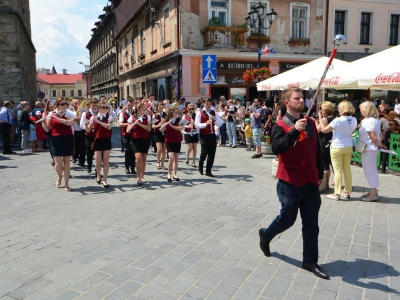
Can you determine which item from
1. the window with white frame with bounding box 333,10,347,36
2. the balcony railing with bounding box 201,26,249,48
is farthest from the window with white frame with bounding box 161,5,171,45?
the window with white frame with bounding box 333,10,347,36

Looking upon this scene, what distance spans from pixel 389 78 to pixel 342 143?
2.40 m

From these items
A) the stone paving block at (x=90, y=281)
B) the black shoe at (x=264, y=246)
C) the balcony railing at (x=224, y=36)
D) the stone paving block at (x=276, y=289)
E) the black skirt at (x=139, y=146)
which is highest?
the balcony railing at (x=224, y=36)

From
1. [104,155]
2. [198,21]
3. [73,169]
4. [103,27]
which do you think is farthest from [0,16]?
[103,27]

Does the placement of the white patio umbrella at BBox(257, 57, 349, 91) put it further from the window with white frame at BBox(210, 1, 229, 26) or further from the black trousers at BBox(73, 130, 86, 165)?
the window with white frame at BBox(210, 1, 229, 26)

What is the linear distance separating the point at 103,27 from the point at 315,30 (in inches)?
1352

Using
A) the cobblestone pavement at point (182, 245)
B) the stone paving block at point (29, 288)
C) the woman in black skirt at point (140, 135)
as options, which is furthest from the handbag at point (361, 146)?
the stone paving block at point (29, 288)

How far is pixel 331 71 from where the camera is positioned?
1019 cm

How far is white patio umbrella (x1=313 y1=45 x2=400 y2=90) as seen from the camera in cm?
798

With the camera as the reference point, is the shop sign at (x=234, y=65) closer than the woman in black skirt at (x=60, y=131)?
No

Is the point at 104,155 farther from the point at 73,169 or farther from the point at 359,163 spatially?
the point at 359,163

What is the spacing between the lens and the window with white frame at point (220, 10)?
20.3 m

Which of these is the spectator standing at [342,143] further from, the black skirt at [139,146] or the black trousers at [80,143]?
the black trousers at [80,143]

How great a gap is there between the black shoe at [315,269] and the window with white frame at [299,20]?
2034 centimetres

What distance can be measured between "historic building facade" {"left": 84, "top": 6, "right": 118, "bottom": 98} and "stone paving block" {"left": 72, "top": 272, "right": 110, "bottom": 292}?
39178mm
